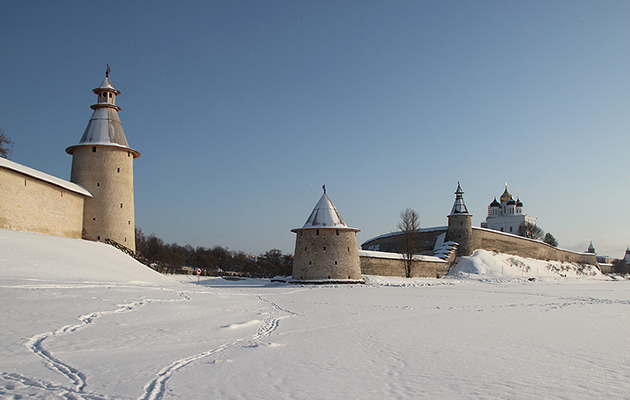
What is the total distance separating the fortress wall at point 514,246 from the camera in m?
40.9

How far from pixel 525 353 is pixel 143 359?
14.5 feet

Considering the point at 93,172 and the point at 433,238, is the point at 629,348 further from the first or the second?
the point at 433,238

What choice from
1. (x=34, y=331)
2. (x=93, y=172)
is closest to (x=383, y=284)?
(x=93, y=172)

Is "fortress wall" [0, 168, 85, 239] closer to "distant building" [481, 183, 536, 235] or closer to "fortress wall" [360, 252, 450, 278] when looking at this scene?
"fortress wall" [360, 252, 450, 278]

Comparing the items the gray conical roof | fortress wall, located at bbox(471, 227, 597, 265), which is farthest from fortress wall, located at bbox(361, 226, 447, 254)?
the gray conical roof

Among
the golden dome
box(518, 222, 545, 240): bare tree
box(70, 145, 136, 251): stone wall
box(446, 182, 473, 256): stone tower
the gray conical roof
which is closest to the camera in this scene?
box(70, 145, 136, 251): stone wall

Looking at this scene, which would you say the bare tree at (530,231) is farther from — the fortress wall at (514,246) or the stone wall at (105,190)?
the stone wall at (105,190)

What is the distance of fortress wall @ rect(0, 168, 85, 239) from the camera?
1528 centimetres

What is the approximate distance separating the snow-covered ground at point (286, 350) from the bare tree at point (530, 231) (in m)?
55.2

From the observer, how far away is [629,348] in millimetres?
5793

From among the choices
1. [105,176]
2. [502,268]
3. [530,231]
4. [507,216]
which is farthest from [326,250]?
[507,216]

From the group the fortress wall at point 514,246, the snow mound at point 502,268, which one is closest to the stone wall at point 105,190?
the snow mound at point 502,268

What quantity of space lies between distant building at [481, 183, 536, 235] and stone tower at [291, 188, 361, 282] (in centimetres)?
4771

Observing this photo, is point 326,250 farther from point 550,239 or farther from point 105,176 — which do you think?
point 550,239
